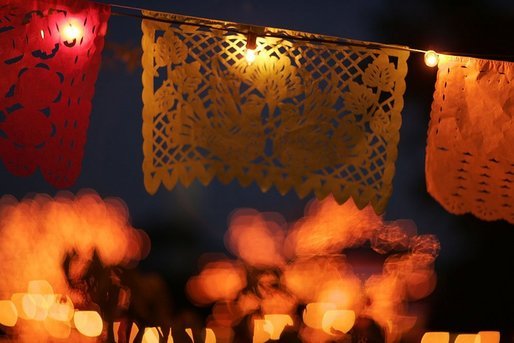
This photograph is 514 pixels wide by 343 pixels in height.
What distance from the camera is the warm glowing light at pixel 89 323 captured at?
478 centimetres


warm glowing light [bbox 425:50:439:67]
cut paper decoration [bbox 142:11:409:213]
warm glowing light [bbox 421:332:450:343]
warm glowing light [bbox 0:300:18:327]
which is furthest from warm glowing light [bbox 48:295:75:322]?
warm glowing light [bbox 425:50:439:67]

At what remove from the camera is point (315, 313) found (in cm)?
602

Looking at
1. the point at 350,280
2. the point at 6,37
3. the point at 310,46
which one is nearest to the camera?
the point at 6,37

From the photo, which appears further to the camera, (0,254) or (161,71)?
(0,254)

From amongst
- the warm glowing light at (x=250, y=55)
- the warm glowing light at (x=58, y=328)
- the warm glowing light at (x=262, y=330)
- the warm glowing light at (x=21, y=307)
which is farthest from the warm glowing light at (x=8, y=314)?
the warm glowing light at (x=250, y=55)

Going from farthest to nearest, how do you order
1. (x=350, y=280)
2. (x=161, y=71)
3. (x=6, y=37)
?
(x=350, y=280) < (x=161, y=71) < (x=6, y=37)

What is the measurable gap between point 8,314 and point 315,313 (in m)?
2.33

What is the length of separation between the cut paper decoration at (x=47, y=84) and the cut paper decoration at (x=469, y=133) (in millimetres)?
1325

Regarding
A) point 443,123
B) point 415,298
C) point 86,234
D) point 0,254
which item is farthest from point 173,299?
point 443,123

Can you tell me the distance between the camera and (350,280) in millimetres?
6902

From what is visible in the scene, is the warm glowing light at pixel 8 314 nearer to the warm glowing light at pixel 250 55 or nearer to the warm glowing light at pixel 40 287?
the warm glowing light at pixel 40 287

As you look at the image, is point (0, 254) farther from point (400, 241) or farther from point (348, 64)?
point (348, 64)

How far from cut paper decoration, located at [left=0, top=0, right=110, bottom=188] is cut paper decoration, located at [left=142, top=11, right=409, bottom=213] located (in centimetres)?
21

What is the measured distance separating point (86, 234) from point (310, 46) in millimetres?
4407
